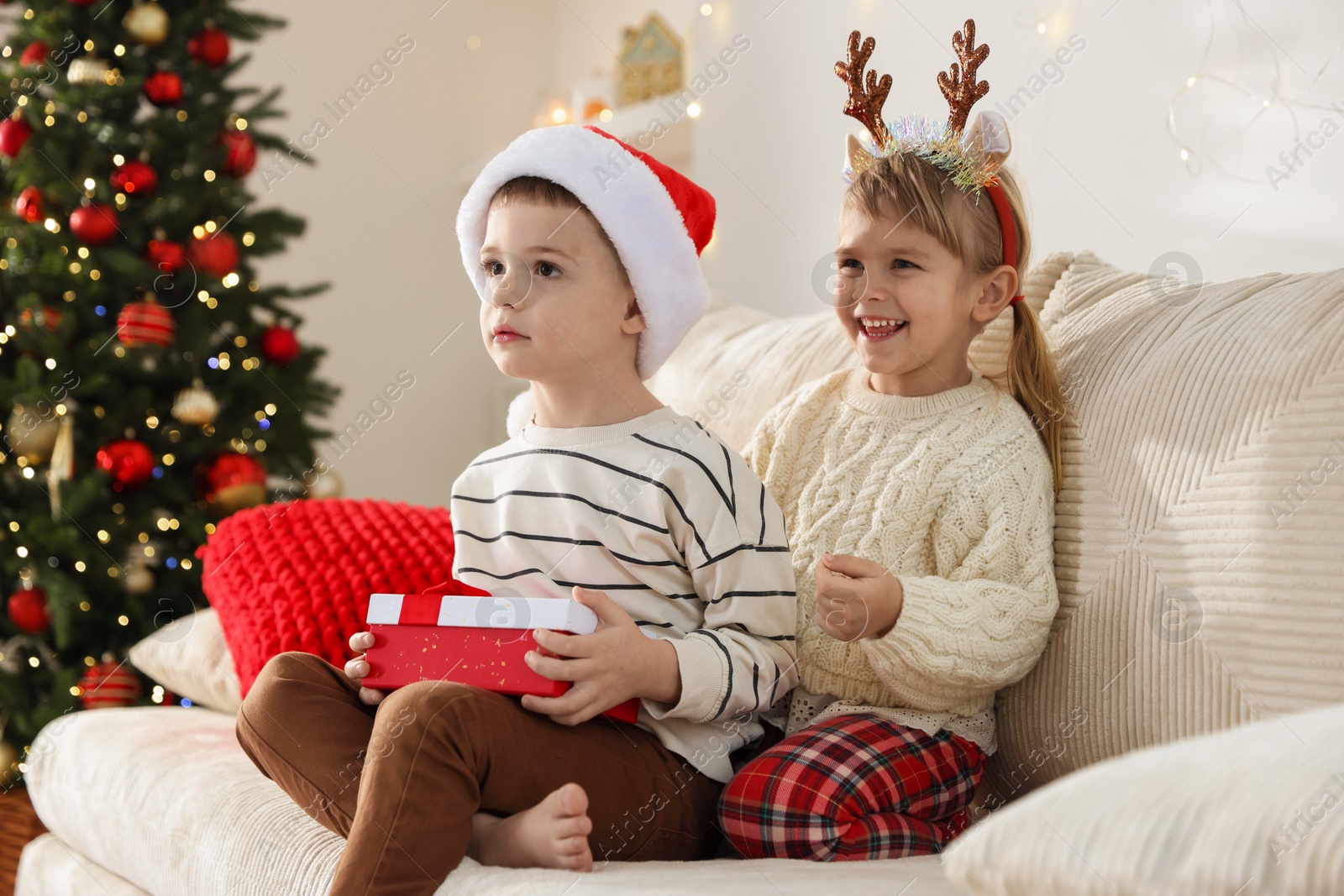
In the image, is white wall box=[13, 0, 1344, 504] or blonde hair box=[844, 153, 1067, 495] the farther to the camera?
white wall box=[13, 0, 1344, 504]

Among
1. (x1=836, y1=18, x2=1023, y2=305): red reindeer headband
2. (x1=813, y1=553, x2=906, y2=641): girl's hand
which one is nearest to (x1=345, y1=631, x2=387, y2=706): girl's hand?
(x1=813, y1=553, x2=906, y2=641): girl's hand

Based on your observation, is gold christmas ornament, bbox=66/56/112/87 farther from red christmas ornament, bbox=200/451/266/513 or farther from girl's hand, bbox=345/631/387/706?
girl's hand, bbox=345/631/387/706

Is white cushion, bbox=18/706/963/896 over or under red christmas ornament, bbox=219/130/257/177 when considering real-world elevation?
under

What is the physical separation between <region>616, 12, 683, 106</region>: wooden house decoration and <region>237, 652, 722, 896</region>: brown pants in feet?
7.47

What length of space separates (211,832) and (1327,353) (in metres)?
1.10

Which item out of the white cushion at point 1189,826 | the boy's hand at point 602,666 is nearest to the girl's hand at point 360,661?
the boy's hand at point 602,666

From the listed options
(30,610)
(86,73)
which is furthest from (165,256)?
(30,610)

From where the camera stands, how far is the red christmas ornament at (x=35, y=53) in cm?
200

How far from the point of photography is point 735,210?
2695 millimetres

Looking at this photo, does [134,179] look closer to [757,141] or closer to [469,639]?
[757,141]

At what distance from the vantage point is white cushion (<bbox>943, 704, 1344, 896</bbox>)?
45 centimetres

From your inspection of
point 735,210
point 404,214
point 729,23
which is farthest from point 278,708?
point 404,214

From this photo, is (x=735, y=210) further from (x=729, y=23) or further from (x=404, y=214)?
(x=404, y=214)

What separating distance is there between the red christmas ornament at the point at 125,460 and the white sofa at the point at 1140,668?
31.4 inches
